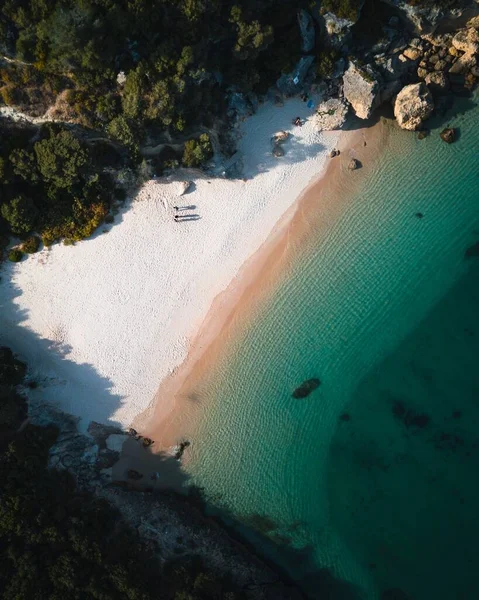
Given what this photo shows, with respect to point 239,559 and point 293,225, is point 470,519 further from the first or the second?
point 293,225

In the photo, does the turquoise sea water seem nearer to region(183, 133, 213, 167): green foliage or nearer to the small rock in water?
the small rock in water

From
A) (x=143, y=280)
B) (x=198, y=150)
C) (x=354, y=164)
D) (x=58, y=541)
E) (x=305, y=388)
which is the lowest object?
(x=58, y=541)

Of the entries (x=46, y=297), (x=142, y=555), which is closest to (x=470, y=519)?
(x=142, y=555)

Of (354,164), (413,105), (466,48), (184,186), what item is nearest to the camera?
(184,186)

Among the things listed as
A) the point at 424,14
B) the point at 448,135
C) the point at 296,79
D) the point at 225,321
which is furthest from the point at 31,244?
the point at 424,14

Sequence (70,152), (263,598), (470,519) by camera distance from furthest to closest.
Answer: (470,519)
(263,598)
(70,152)

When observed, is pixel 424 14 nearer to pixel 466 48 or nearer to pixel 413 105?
pixel 466 48
